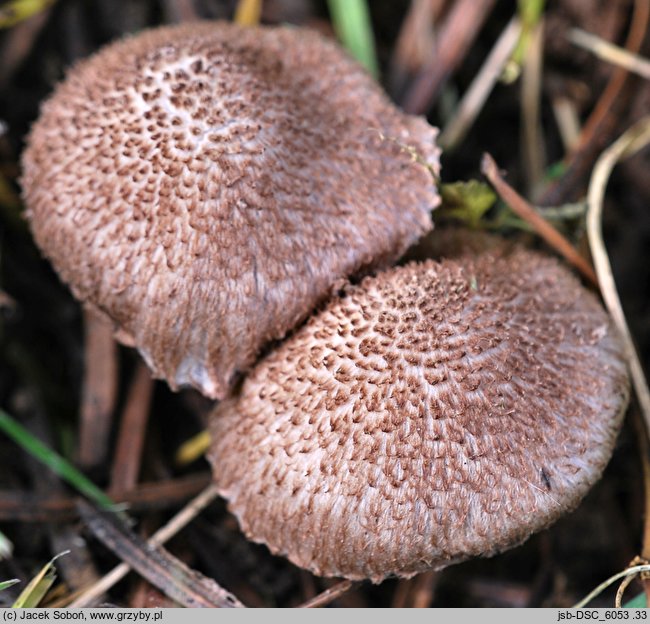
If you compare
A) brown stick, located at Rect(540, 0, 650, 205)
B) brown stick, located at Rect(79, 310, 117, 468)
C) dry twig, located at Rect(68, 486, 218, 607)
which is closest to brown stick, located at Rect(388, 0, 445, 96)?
brown stick, located at Rect(540, 0, 650, 205)

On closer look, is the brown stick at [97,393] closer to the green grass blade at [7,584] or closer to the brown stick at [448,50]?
the green grass blade at [7,584]

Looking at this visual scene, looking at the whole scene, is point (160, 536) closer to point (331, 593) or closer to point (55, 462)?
point (55, 462)

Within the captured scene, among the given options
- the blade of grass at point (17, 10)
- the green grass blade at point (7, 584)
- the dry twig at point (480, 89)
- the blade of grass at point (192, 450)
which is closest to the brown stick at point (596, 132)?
the dry twig at point (480, 89)

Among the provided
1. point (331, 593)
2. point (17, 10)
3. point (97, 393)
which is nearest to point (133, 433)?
point (97, 393)

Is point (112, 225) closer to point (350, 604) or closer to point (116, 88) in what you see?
point (116, 88)

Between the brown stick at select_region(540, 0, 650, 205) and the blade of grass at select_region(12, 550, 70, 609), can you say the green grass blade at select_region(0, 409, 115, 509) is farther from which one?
the brown stick at select_region(540, 0, 650, 205)
